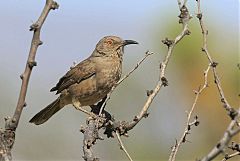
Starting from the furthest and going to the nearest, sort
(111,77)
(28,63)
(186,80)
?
(186,80) → (111,77) → (28,63)

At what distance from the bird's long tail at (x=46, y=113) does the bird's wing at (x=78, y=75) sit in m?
0.20

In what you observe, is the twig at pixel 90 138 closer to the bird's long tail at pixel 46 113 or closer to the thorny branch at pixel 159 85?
the thorny branch at pixel 159 85

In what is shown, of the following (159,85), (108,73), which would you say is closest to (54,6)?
(159,85)

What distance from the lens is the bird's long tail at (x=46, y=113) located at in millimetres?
6613

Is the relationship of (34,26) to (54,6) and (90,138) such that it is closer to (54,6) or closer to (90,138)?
(54,6)

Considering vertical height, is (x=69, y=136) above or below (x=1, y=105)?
below

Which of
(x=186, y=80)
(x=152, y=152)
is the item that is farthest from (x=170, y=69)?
(x=152, y=152)

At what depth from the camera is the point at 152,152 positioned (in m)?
16.0

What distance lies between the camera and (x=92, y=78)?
6.32 m

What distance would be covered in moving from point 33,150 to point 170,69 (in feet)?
17.8

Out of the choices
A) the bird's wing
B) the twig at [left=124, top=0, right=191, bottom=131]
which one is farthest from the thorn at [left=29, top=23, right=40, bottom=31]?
the bird's wing

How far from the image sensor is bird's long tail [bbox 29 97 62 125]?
661cm

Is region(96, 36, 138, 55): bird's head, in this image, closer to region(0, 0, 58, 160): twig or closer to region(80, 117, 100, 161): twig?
region(80, 117, 100, 161): twig

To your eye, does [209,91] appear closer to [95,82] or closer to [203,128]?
[203,128]
